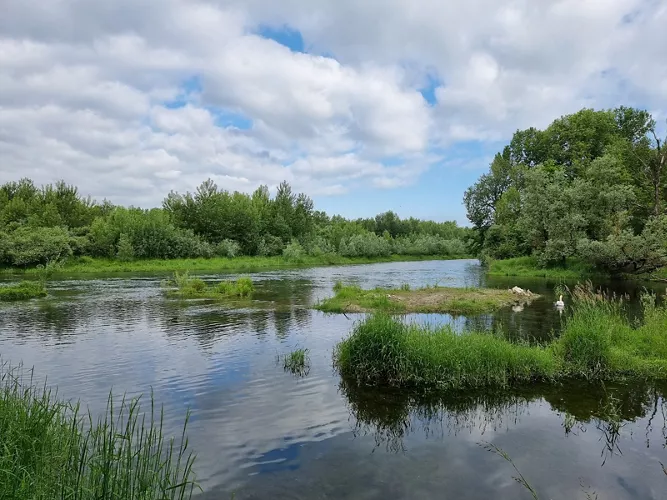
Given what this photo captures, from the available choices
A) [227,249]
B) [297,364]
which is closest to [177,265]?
[227,249]

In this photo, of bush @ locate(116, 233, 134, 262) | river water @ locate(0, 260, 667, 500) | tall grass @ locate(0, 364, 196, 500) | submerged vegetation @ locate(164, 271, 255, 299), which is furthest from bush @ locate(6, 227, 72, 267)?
tall grass @ locate(0, 364, 196, 500)

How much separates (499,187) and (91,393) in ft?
241

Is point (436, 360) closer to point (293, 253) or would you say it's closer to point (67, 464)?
point (67, 464)

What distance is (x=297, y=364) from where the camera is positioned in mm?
14727

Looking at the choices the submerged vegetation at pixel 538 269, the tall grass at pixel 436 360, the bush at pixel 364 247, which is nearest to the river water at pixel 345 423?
the tall grass at pixel 436 360

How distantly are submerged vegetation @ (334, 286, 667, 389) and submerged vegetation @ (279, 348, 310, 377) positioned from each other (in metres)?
1.40

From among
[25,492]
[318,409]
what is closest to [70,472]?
[25,492]

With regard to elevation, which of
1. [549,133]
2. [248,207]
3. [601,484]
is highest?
[549,133]

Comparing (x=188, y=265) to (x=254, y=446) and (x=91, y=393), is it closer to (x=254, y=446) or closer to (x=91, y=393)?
(x=91, y=393)

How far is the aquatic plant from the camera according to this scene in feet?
47.1

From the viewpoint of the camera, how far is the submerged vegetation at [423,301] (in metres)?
25.0

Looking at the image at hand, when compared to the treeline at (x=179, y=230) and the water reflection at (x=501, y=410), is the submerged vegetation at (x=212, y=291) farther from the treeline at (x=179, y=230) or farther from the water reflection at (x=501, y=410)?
the treeline at (x=179, y=230)

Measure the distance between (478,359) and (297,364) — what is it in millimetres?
5665

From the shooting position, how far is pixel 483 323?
828 inches
